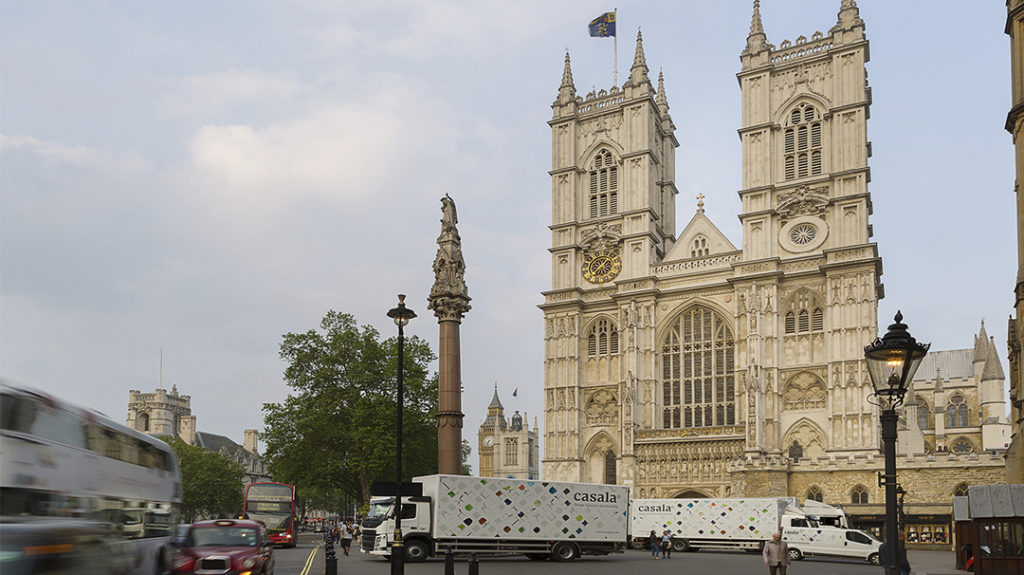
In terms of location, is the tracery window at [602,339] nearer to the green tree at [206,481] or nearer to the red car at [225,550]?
the green tree at [206,481]

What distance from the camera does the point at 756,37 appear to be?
200ft

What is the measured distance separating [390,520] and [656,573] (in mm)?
8362

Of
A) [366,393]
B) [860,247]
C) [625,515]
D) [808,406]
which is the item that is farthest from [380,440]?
[860,247]

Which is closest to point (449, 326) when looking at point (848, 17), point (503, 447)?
point (848, 17)

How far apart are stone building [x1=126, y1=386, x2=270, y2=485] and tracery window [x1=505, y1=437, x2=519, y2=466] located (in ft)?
102

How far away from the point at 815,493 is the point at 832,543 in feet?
46.9

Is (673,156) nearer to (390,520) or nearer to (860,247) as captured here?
(860,247)

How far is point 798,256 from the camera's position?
5553cm

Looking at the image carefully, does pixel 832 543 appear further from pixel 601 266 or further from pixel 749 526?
pixel 601 266

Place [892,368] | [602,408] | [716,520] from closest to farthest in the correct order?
[892,368] < [716,520] < [602,408]

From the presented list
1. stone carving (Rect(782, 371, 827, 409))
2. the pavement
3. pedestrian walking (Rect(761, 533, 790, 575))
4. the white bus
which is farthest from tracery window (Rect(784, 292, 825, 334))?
the white bus

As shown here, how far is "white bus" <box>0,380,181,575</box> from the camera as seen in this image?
35.0ft

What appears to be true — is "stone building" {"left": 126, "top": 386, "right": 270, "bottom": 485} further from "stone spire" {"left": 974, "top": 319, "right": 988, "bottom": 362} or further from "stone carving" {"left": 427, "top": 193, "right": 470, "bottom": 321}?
"stone carving" {"left": 427, "top": 193, "right": 470, "bottom": 321}

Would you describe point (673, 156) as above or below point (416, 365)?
above
